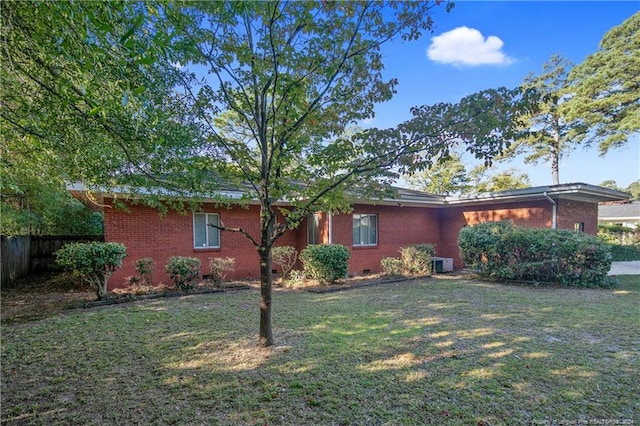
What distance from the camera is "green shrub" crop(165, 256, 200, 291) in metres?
8.59

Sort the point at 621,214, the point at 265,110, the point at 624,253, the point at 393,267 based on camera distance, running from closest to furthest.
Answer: the point at 265,110, the point at 393,267, the point at 624,253, the point at 621,214

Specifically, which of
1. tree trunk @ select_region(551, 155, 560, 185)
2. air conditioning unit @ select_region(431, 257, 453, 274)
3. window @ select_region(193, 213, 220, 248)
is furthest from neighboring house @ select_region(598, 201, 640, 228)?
window @ select_region(193, 213, 220, 248)

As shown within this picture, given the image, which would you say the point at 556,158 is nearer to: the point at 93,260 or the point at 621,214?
the point at 621,214

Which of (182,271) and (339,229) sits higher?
(339,229)

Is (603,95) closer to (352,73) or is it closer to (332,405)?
(352,73)

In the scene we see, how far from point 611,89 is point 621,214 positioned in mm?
17247

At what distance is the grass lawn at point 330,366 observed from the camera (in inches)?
112

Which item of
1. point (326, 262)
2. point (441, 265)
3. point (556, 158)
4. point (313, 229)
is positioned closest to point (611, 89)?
point (556, 158)

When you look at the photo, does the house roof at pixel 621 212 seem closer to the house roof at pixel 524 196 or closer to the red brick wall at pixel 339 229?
the red brick wall at pixel 339 229

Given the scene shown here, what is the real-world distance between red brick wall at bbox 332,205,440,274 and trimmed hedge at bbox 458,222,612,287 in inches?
123

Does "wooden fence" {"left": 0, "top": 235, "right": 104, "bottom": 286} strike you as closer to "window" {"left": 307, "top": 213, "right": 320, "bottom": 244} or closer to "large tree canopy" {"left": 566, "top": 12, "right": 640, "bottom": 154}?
"window" {"left": 307, "top": 213, "right": 320, "bottom": 244}

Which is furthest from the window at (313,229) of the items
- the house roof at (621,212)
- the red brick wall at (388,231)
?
the house roof at (621,212)

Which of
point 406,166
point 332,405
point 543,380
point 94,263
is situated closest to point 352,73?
point 406,166

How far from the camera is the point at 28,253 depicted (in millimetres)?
11578
